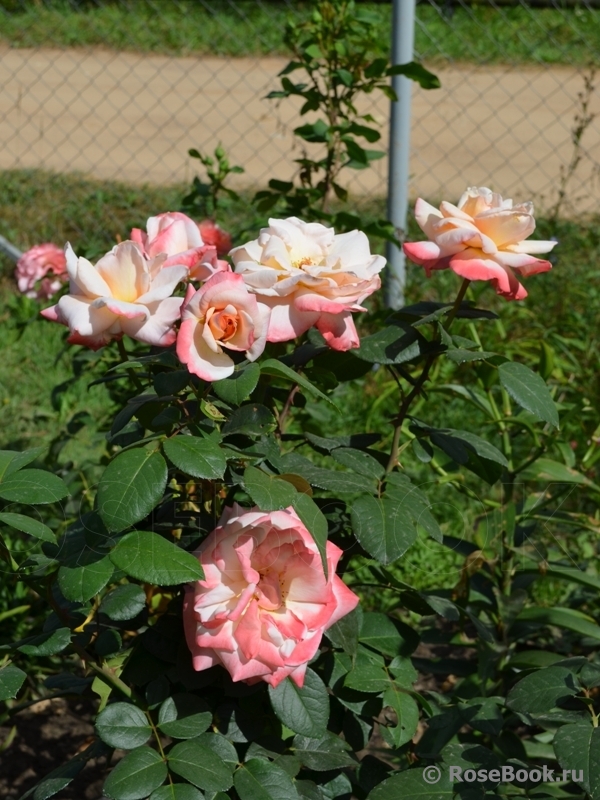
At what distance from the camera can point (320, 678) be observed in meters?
1.19

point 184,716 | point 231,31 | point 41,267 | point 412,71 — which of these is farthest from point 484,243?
point 231,31

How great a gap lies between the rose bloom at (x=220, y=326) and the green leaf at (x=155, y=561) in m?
0.18

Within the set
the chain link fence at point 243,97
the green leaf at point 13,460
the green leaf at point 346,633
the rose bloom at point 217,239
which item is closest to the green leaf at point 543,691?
the green leaf at point 346,633

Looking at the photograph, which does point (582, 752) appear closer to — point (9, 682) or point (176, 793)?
point (176, 793)

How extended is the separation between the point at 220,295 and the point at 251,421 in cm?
14

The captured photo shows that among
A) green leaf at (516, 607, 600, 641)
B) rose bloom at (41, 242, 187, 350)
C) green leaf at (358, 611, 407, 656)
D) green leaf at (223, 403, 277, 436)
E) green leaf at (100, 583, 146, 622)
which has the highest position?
rose bloom at (41, 242, 187, 350)

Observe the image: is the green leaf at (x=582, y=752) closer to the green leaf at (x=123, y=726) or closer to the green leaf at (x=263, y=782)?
the green leaf at (x=263, y=782)

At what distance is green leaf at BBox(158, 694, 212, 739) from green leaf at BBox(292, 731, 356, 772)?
13 cm

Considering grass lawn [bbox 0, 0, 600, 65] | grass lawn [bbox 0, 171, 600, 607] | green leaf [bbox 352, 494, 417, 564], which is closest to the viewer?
green leaf [bbox 352, 494, 417, 564]

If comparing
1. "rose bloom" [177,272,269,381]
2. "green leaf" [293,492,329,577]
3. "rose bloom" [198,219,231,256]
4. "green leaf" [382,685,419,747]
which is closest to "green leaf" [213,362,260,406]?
"rose bloom" [177,272,269,381]

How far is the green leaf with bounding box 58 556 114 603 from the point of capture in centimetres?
95

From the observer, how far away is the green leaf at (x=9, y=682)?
101 centimetres

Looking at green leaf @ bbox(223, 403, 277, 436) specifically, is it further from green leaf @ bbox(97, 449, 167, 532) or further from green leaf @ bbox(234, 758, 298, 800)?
green leaf @ bbox(234, 758, 298, 800)

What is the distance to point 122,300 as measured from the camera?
1.08 meters
